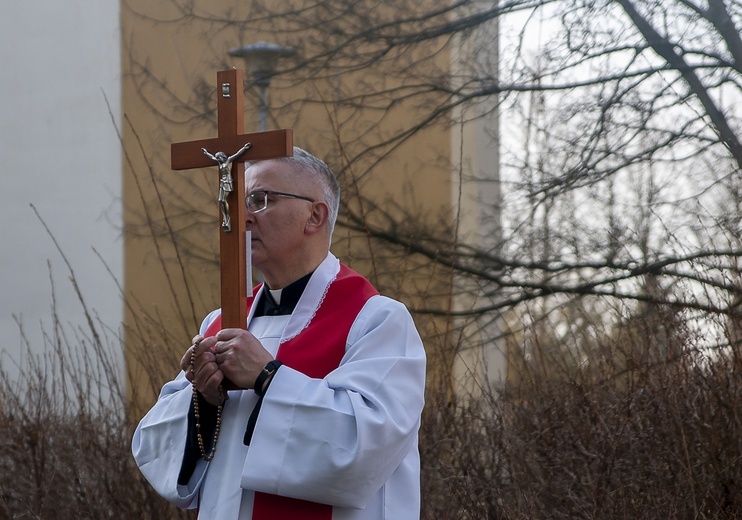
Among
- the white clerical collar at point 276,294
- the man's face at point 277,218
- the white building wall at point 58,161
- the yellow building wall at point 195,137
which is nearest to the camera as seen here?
the man's face at point 277,218

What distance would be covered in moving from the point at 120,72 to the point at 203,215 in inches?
71.6

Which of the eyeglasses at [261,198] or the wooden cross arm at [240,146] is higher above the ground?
the wooden cross arm at [240,146]

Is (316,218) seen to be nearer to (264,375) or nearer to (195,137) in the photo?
(264,375)

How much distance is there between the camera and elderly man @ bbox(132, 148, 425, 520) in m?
2.66

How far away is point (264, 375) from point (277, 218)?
1.47 ft

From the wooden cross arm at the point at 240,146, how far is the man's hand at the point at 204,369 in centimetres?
51

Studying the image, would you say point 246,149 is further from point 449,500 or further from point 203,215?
point 203,215

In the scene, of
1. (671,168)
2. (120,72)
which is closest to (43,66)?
(120,72)

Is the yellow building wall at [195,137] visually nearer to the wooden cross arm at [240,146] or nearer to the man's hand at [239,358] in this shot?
the wooden cross arm at [240,146]

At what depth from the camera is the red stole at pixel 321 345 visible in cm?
283

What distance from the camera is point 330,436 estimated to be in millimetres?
2641

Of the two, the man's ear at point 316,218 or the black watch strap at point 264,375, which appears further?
the man's ear at point 316,218

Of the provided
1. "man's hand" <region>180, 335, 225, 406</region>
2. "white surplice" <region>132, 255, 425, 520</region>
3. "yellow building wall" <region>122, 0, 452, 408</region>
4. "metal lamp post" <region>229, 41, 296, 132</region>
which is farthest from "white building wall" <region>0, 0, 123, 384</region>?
"man's hand" <region>180, 335, 225, 406</region>

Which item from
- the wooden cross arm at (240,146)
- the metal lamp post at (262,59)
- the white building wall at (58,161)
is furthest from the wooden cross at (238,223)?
the white building wall at (58,161)
